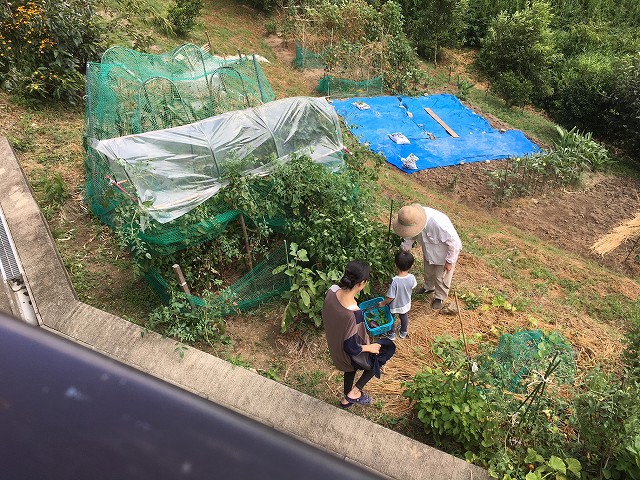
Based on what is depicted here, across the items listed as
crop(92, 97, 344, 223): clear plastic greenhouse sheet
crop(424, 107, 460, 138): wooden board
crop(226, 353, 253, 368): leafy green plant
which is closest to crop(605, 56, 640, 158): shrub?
crop(424, 107, 460, 138): wooden board

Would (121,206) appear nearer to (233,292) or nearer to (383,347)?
(233,292)

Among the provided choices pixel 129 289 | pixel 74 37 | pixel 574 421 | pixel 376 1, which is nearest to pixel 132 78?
pixel 74 37

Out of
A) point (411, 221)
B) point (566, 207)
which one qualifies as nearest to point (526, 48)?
point (566, 207)

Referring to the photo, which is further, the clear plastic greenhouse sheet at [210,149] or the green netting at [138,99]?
the green netting at [138,99]

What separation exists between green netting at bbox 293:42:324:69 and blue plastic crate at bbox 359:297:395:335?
954 cm

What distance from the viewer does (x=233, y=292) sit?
454cm

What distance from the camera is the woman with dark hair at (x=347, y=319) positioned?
10.2 feet

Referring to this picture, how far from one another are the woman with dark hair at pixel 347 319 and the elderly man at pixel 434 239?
133cm

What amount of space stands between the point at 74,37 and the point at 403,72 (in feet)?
25.8

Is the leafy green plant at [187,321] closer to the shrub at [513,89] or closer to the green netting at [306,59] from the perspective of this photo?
the green netting at [306,59]

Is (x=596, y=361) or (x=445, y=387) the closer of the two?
(x=445, y=387)

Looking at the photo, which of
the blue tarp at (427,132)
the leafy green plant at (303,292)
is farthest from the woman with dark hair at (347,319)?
the blue tarp at (427,132)

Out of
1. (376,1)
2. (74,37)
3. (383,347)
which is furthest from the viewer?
(376,1)

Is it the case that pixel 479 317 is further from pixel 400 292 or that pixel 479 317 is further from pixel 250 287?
pixel 250 287
